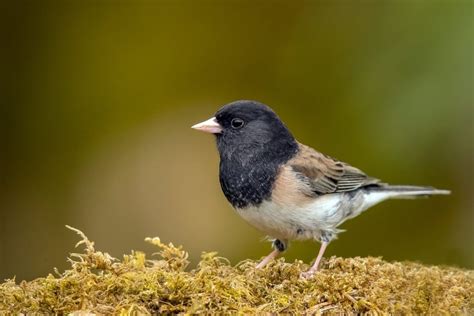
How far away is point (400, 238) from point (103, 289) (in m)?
3.27

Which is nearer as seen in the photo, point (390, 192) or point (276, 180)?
point (276, 180)

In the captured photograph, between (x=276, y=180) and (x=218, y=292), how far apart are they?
113cm

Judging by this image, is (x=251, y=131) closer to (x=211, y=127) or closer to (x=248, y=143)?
(x=248, y=143)

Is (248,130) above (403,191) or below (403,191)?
above

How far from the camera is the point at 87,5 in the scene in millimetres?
6477

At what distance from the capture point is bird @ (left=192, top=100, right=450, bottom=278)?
3.65 m

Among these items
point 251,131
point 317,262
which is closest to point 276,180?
point 251,131

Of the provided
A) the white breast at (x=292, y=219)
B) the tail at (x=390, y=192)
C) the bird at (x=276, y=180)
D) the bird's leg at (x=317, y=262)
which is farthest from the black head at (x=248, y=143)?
the tail at (x=390, y=192)

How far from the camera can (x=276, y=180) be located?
372 centimetres

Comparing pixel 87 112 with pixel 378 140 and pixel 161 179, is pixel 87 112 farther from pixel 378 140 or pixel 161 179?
pixel 378 140

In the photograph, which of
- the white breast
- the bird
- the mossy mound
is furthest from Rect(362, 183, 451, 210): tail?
the mossy mound

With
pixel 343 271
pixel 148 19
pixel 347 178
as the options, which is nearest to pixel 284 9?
pixel 148 19

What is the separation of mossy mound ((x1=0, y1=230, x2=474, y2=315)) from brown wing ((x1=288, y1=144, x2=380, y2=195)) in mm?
838

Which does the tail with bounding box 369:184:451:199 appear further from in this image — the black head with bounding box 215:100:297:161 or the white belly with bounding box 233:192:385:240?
the black head with bounding box 215:100:297:161
